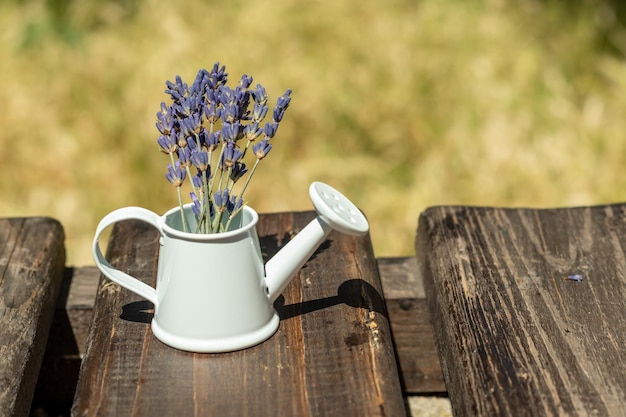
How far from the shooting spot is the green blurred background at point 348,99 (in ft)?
9.52

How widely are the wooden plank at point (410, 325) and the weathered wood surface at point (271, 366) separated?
1.04 feet

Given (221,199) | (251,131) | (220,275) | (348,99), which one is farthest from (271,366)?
(348,99)

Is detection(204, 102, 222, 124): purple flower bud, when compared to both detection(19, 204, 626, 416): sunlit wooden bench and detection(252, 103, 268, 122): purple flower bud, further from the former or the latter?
detection(19, 204, 626, 416): sunlit wooden bench

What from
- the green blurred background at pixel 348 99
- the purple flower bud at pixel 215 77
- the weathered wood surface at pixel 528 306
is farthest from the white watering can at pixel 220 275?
the green blurred background at pixel 348 99

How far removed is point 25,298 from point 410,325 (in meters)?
0.88

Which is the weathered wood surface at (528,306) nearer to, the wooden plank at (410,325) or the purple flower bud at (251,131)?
the wooden plank at (410,325)

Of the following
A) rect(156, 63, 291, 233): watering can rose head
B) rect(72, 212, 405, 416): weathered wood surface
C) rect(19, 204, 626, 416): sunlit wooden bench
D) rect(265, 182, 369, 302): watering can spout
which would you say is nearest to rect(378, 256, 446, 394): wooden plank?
rect(19, 204, 626, 416): sunlit wooden bench

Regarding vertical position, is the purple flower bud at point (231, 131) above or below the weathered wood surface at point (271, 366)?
above

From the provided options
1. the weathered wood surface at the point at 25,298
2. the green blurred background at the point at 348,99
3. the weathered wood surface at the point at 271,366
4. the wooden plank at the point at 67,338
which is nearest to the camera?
the weathered wood surface at the point at 271,366

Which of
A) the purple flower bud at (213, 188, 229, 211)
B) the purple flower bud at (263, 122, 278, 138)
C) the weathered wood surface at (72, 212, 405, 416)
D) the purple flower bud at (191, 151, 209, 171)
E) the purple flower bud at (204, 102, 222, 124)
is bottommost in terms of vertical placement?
the weathered wood surface at (72, 212, 405, 416)

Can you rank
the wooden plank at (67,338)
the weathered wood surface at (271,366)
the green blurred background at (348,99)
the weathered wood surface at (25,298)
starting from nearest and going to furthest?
the weathered wood surface at (271,366), the weathered wood surface at (25,298), the wooden plank at (67,338), the green blurred background at (348,99)

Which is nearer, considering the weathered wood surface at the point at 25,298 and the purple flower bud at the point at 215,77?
the purple flower bud at the point at 215,77

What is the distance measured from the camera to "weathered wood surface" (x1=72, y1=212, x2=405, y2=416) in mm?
1267

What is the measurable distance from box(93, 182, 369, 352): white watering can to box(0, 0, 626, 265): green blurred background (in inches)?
52.3
